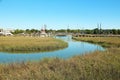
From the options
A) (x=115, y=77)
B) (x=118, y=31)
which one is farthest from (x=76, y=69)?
(x=118, y=31)

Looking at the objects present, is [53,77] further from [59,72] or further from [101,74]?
[101,74]

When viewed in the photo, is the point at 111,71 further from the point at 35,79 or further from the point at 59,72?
the point at 35,79

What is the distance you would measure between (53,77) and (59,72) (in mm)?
905

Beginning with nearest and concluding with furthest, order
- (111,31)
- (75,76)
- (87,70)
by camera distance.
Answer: (75,76) → (87,70) → (111,31)

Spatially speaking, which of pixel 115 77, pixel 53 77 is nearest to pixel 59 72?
pixel 53 77

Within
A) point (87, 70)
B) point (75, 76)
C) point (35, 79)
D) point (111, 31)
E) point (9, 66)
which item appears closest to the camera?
point (35, 79)

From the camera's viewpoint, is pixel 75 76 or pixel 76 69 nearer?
pixel 75 76

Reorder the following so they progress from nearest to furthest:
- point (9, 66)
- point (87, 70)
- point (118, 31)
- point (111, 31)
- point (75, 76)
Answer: point (75, 76) < point (87, 70) < point (9, 66) < point (118, 31) < point (111, 31)

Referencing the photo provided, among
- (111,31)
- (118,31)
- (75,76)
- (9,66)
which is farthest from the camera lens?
(111,31)

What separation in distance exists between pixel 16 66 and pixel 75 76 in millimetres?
3956

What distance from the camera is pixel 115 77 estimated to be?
1031 centimetres

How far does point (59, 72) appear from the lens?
1088cm

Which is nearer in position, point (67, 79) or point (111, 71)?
point (67, 79)

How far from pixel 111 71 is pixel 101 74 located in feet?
3.28
